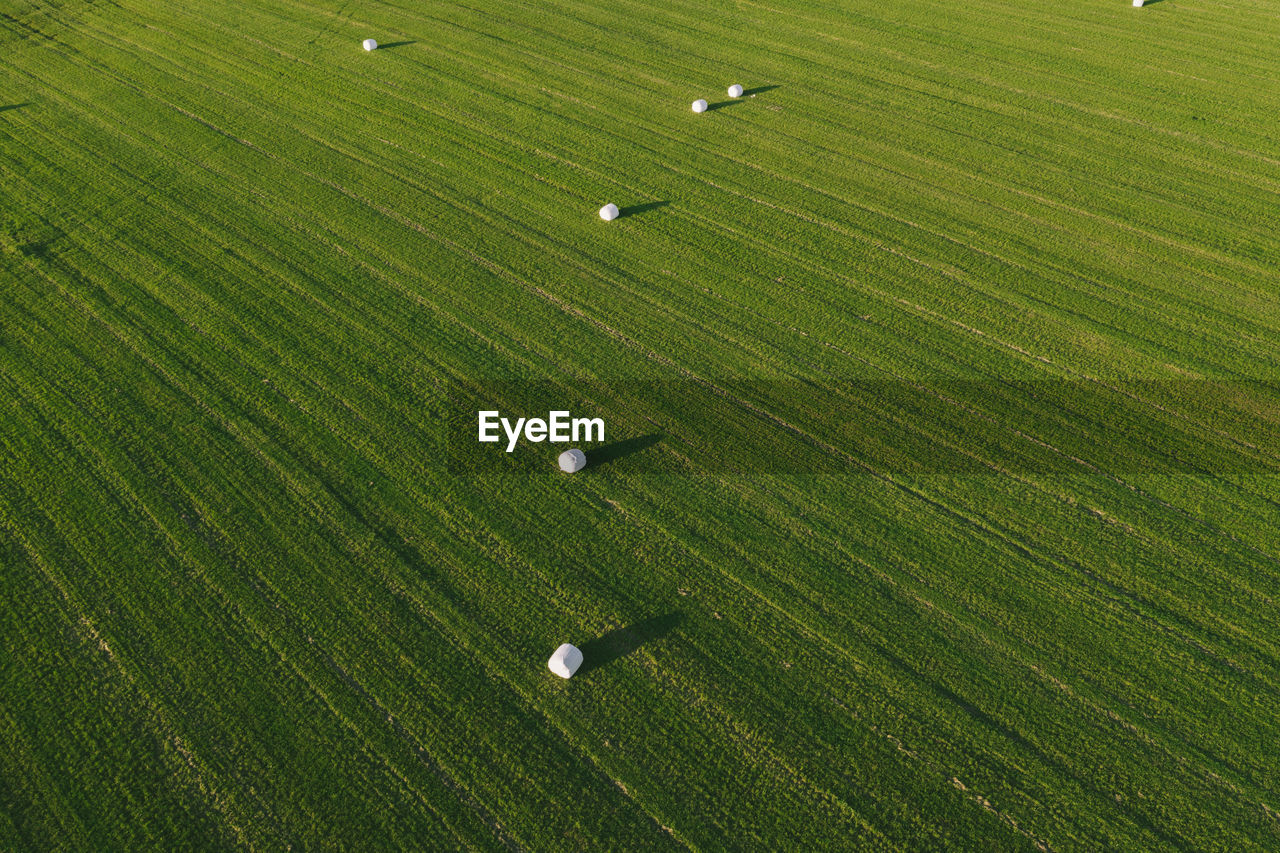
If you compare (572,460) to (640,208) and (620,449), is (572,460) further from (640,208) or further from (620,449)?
(640,208)

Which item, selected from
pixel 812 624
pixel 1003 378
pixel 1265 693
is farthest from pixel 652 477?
pixel 1265 693

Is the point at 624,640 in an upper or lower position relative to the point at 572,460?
lower

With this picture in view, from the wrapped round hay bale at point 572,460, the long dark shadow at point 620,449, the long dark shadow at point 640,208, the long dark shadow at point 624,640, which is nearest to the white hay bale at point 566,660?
the long dark shadow at point 624,640

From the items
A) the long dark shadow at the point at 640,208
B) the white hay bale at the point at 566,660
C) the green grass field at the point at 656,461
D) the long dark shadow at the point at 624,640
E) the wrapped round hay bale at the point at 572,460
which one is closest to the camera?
the green grass field at the point at 656,461

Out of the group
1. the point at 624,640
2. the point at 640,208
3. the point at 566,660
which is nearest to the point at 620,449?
the point at 624,640

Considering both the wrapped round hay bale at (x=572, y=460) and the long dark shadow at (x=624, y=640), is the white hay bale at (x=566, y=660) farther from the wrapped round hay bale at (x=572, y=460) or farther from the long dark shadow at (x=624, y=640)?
the wrapped round hay bale at (x=572, y=460)

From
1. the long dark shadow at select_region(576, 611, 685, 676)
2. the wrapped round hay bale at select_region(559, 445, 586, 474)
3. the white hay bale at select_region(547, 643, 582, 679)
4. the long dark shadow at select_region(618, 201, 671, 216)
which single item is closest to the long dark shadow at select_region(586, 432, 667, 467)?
the wrapped round hay bale at select_region(559, 445, 586, 474)
